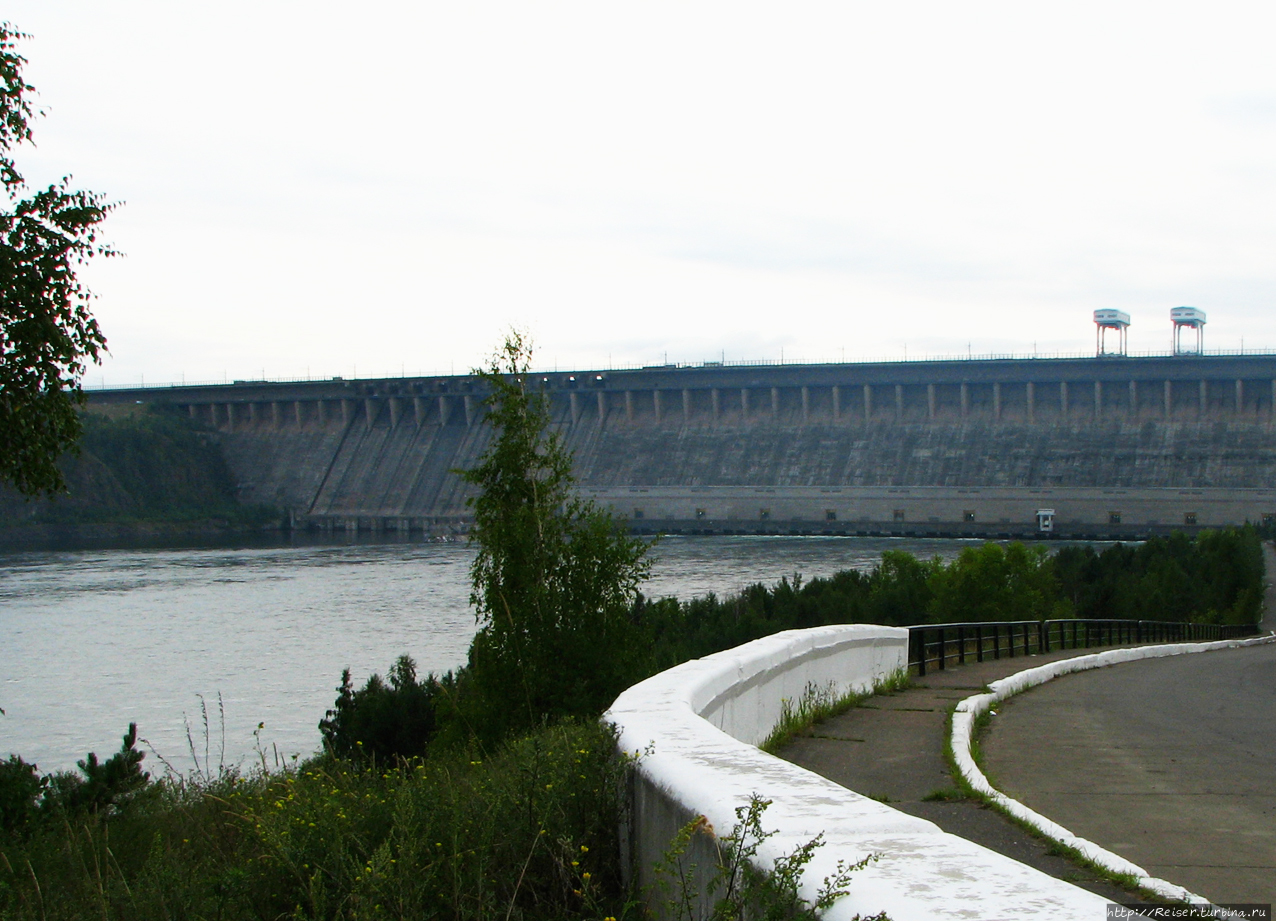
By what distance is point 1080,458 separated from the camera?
70625 millimetres

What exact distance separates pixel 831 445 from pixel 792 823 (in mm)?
76813

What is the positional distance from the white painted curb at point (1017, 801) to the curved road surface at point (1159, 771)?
164 millimetres

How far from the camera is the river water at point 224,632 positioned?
22.2 meters

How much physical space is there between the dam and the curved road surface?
50.2m

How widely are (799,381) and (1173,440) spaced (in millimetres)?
A: 23799

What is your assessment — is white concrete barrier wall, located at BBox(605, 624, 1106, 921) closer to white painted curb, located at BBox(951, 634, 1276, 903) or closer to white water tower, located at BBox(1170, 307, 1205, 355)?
white painted curb, located at BBox(951, 634, 1276, 903)

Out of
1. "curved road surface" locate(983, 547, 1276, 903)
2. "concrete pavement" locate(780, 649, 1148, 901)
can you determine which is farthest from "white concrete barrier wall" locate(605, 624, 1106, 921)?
"curved road surface" locate(983, 547, 1276, 903)

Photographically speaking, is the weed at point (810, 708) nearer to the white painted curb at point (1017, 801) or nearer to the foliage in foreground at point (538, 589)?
the white painted curb at point (1017, 801)

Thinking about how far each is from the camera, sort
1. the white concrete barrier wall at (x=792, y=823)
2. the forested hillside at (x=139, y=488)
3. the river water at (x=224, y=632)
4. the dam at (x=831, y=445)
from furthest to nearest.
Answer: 1. the forested hillside at (x=139, y=488)
2. the dam at (x=831, y=445)
3. the river water at (x=224, y=632)
4. the white concrete barrier wall at (x=792, y=823)

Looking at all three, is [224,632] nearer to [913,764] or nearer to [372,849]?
[913,764]

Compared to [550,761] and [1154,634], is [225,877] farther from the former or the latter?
[1154,634]

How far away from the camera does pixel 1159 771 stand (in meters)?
7.37

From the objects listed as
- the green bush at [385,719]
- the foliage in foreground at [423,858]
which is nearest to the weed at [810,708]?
the foliage in foreground at [423,858]

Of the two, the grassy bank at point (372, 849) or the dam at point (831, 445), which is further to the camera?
the dam at point (831, 445)
